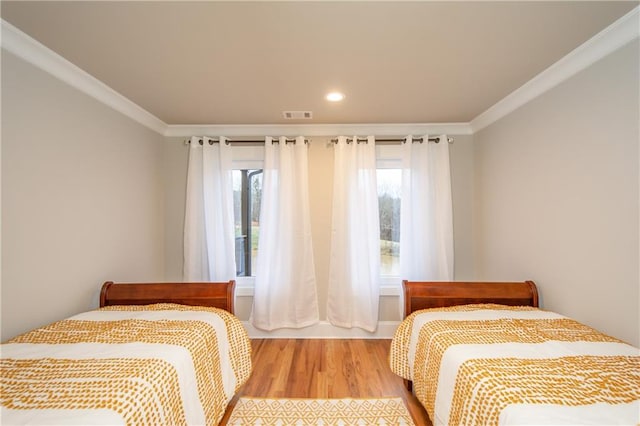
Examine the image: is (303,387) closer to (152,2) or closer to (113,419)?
(113,419)

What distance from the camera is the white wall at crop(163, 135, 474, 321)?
10.6 feet

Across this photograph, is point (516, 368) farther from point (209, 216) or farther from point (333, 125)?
point (209, 216)

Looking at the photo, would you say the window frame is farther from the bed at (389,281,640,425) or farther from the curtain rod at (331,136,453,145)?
the bed at (389,281,640,425)

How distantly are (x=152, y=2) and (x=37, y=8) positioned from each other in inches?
23.4

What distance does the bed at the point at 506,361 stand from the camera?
1065 mm

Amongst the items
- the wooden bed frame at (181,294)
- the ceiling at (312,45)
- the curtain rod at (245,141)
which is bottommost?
the wooden bed frame at (181,294)

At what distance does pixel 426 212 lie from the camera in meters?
3.12

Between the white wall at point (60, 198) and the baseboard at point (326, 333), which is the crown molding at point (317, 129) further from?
the baseboard at point (326, 333)

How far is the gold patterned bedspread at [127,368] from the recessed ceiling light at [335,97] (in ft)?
6.44

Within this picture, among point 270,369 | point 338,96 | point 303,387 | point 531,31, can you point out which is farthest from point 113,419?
point 531,31

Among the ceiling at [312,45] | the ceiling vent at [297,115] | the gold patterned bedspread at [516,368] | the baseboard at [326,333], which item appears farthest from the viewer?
the baseboard at [326,333]

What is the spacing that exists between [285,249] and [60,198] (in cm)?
191

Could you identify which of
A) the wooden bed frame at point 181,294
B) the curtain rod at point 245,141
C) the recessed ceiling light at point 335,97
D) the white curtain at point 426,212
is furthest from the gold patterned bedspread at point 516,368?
the curtain rod at point 245,141

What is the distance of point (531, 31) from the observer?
159 cm
